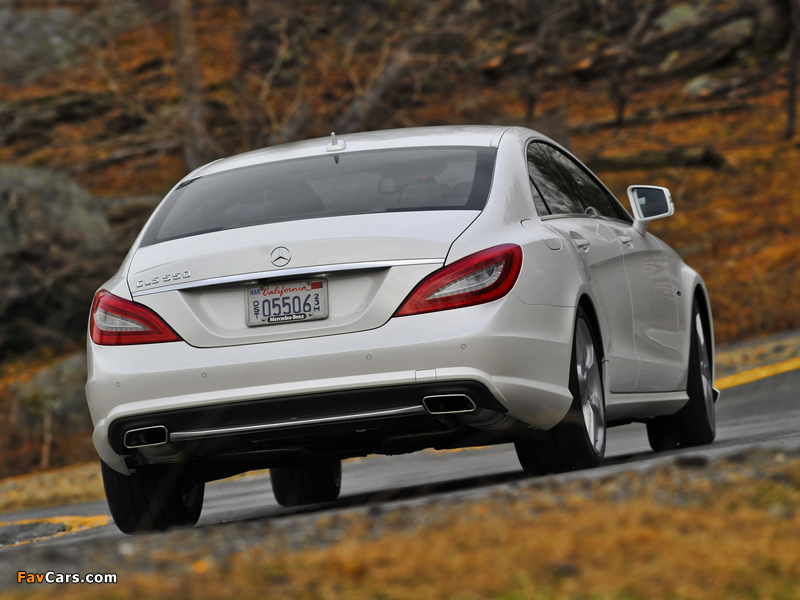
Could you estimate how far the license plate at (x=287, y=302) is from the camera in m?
5.05

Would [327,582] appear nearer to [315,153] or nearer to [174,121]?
[315,153]

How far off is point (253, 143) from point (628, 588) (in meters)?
18.0

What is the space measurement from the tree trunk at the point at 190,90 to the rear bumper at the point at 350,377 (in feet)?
49.7

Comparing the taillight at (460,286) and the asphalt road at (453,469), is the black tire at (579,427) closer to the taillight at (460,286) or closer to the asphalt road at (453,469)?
the asphalt road at (453,469)

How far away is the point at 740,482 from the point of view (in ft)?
13.8

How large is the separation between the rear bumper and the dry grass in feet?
2.45

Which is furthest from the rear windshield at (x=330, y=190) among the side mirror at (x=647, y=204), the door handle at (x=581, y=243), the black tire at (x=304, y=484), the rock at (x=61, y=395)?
the rock at (x=61, y=395)

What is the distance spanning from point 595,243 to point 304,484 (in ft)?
8.37

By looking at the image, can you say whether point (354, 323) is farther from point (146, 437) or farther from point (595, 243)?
point (595, 243)

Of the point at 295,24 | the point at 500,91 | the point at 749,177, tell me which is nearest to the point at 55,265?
the point at 295,24

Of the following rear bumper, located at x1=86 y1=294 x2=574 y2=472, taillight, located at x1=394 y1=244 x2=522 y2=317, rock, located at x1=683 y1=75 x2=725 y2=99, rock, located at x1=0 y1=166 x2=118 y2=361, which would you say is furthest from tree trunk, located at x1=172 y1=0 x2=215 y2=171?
taillight, located at x1=394 y1=244 x2=522 y2=317

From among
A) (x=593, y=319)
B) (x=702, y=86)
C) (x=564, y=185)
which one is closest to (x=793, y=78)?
(x=702, y=86)

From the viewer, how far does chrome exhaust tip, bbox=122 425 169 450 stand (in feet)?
17.3

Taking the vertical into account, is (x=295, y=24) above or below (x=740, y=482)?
below
